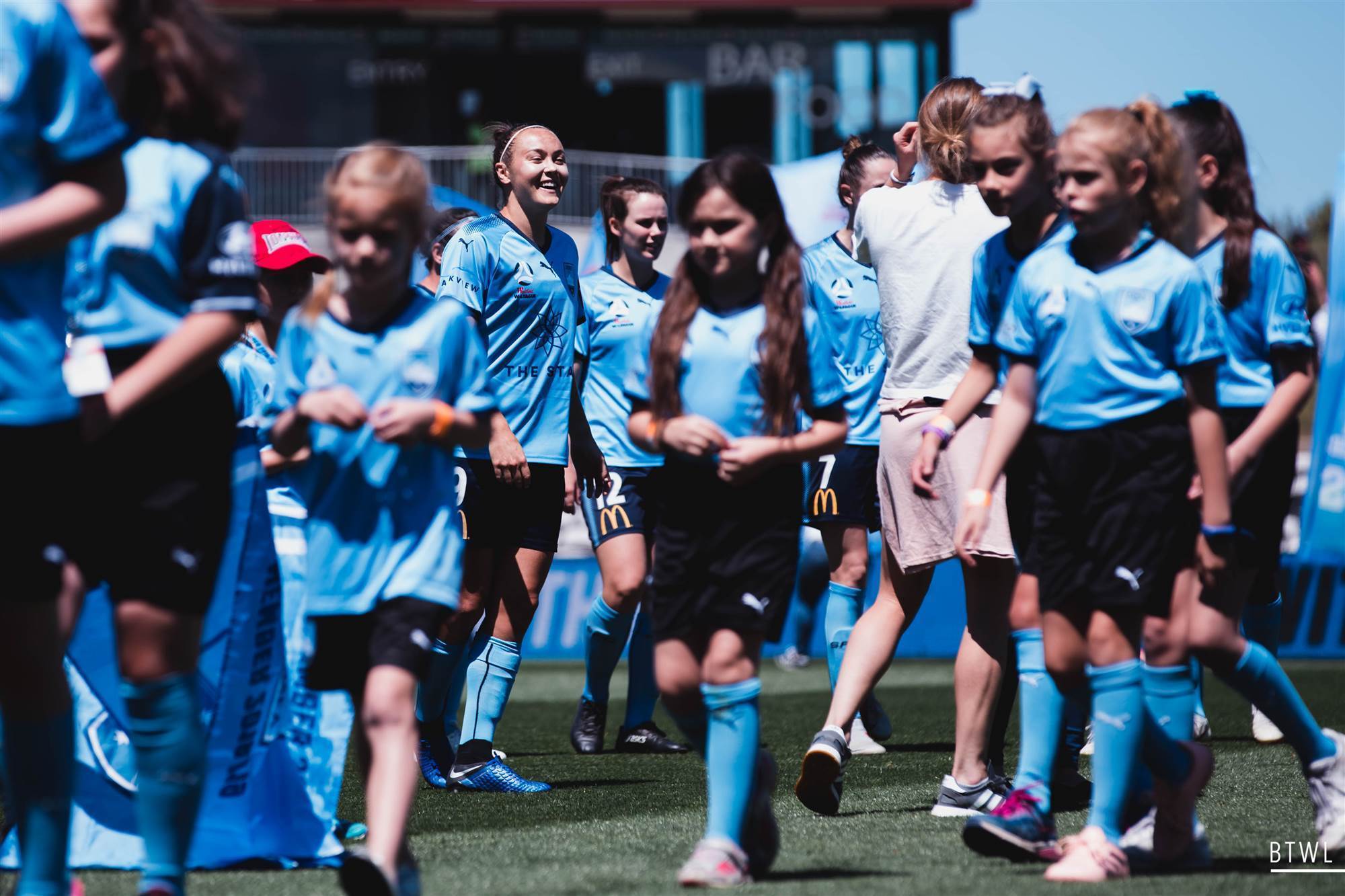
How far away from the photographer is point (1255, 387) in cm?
455

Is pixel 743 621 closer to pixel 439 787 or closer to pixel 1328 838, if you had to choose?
pixel 1328 838

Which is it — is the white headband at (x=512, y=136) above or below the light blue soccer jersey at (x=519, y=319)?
above

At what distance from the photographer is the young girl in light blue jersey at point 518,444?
616 cm

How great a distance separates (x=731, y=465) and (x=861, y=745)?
3517 millimetres

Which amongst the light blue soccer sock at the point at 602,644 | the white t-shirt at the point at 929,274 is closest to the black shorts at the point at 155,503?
the white t-shirt at the point at 929,274

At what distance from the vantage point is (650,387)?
3959 millimetres

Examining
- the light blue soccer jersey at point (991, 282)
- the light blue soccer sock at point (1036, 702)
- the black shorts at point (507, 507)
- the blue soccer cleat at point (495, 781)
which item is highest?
the light blue soccer jersey at point (991, 282)

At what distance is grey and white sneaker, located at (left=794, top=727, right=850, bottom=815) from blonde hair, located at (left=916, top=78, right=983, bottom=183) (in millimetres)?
1704

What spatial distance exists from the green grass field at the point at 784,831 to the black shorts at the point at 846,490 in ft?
3.14

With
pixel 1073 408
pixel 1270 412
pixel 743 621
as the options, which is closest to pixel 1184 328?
pixel 1073 408

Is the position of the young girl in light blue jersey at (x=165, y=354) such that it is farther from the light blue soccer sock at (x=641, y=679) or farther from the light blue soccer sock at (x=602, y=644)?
the light blue soccer sock at (x=641, y=679)

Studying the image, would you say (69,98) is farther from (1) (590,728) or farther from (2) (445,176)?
(2) (445,176)

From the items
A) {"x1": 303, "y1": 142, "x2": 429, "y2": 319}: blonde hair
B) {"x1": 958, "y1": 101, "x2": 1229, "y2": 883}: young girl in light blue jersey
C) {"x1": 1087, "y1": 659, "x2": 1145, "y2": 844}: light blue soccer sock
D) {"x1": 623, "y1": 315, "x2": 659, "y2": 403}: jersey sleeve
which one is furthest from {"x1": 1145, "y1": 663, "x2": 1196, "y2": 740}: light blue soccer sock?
{"x1": 303, "y1": 142, "x2": 429, "y2": 319}: blonde hair

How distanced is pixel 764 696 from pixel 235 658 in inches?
232
